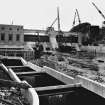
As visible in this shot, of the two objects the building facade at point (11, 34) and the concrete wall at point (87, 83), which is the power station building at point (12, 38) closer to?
the building facade at point (11, 34)

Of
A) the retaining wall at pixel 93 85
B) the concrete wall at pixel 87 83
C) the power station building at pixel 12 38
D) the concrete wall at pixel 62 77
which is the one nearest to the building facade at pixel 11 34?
the power station building at pixel 12 38

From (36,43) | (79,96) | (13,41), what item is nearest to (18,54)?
(13,41)

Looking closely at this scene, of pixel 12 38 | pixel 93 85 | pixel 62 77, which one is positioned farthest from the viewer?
pixel 12 38

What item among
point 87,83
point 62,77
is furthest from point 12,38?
point 87,83

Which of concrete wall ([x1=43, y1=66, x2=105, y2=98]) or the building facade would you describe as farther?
the building facade

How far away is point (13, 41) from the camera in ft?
207

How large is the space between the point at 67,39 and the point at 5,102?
6132 centimetres

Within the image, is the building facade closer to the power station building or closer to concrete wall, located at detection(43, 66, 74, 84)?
the power station building

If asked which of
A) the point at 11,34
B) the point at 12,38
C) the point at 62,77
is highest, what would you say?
the point at 11,34

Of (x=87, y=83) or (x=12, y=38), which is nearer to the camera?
(x=87, y=83)

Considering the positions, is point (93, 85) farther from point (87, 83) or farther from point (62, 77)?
Result: point (62, 77)

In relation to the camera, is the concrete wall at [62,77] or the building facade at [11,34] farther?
the building facade at [11,34]

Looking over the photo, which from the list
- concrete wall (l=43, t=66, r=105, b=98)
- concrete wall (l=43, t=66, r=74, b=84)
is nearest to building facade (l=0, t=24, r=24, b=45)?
concrete wall (l=43, t=66, r=74, b=84)

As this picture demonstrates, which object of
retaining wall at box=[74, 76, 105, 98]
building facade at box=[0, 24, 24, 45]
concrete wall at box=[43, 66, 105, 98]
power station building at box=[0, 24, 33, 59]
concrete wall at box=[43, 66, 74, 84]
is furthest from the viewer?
building facade at box=[0, 24, 24, 45]
